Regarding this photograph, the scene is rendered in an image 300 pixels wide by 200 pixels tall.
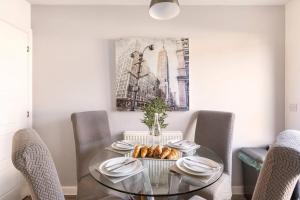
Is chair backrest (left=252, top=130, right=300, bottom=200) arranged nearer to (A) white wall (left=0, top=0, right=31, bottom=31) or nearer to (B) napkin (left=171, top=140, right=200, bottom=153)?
(B) napkin (left=171, top=140, right=200, bottom=153)

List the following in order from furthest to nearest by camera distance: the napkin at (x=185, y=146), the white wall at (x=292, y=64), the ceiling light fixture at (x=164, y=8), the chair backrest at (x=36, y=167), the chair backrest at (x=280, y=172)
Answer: the white wall at (x=292, y=64) < the napkin at (x=185, y=146) < the ceiling light fixture at (x=164, y=8) < the chair backrest at (x=36, y=167) < the chair backrest at (x=280, y=172)

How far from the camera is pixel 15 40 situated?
2281 millimetres

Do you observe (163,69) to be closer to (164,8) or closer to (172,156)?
(164,8)

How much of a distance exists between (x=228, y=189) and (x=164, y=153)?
0.81 metres

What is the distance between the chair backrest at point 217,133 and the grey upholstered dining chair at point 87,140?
3.69 feet

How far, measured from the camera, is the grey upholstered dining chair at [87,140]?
176cm

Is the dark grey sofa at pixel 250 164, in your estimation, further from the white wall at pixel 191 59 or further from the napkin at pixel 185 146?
the napkin at pixel 185 146

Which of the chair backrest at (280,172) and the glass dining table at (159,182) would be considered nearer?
the chair backrest at (280,172)

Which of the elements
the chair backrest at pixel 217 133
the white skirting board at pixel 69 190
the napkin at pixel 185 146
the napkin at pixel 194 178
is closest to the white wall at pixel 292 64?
the chair backrest at pixel 217 133

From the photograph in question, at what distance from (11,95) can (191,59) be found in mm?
2210

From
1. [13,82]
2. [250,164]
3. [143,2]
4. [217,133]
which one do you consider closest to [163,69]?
[143,2]

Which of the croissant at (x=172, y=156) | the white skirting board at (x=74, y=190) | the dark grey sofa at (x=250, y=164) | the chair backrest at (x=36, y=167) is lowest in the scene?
the white skirting board at (x=74, y=190)

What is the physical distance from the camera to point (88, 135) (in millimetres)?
2158

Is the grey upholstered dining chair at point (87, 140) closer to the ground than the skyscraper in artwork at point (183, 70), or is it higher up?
closer to the ground
